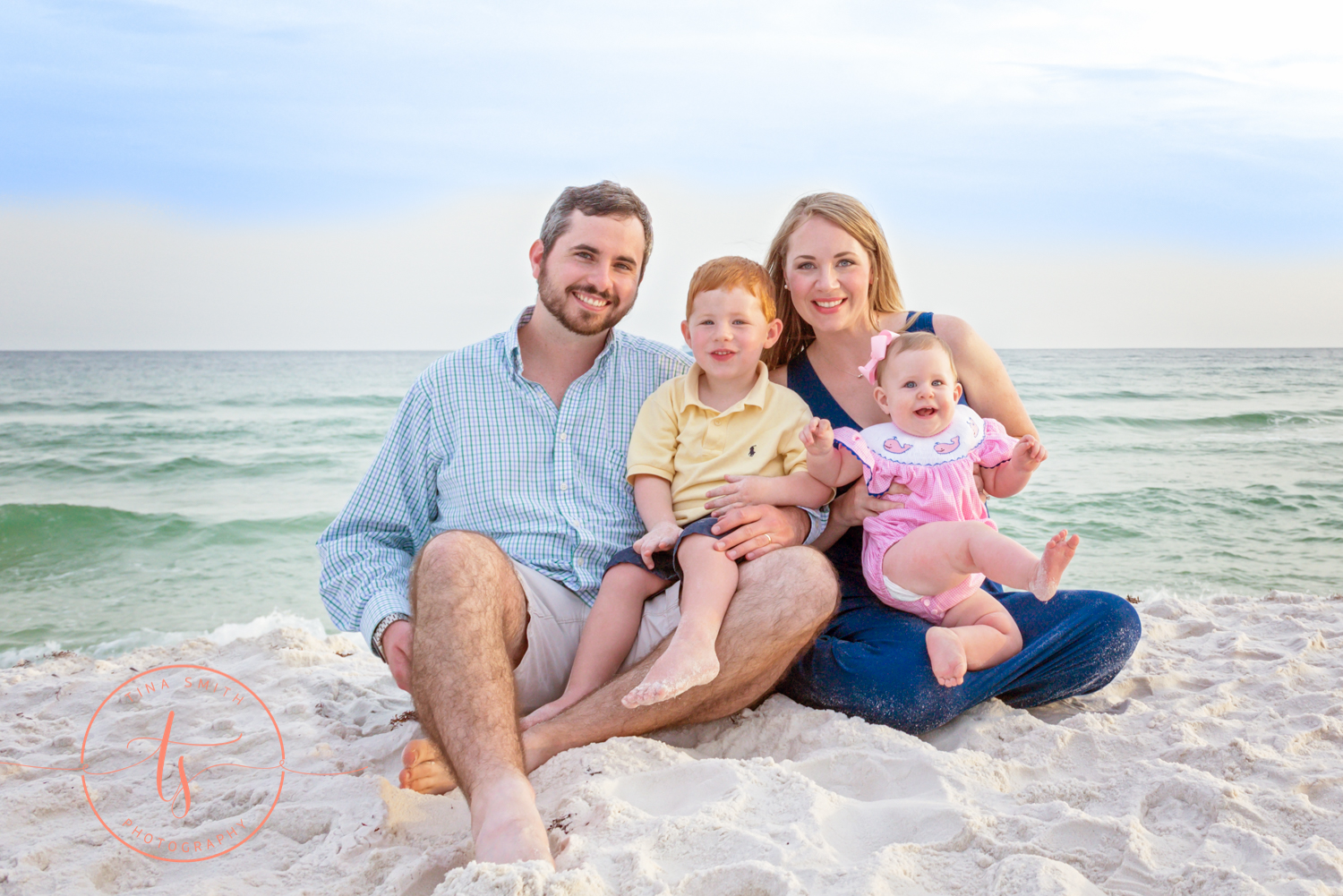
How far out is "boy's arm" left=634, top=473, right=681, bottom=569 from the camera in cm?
276

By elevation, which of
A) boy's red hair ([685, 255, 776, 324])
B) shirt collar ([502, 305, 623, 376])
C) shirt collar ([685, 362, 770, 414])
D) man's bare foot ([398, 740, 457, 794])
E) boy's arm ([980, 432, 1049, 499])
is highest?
boy's red hair ([685, 255, 776, 324])

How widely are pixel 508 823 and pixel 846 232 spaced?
2.24 m

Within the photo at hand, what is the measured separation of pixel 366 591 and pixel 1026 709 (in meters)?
2.16

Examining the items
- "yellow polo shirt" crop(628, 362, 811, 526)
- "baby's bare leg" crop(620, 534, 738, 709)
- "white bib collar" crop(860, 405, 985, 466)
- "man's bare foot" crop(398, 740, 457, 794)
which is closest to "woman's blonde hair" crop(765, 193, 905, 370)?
"yellow polo shirt" crop(628, 362, 811, 526)

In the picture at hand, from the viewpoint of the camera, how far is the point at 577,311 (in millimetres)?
3154

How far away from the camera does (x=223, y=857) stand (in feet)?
6.91

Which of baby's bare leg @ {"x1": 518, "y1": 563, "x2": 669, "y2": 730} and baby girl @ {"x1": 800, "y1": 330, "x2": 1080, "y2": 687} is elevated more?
baby girl @ {"x1": 800, "y1": 330, "x2": 1080, "y2": 687}

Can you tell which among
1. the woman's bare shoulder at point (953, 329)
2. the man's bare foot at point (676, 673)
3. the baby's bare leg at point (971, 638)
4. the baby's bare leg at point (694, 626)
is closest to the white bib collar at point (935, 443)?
the woman's bare shoulder at point (953, 329)

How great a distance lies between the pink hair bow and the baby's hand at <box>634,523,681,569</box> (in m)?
0.88

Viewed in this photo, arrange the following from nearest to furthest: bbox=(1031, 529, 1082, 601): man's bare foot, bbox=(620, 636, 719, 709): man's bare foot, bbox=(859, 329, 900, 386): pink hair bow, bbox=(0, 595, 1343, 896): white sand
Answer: bbox=(0, 595, 1343, 896): white sand → bbox=(620, 636, 719, 709): man's bare foot → bbox=(1031, 529, 1082, 601): man's bare foot → bbox=(859, 329, 900, 386): pink hair bow

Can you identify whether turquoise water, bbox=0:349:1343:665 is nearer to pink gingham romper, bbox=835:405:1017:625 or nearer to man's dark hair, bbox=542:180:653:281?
man's dark hair, bbox=542:180:653:281

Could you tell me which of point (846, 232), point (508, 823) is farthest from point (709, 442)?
point (508, 823)

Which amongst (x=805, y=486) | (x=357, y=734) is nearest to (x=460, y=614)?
(x=357, y=734)

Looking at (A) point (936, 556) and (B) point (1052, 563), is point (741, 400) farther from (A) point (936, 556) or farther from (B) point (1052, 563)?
(B) point (1052, 563)
